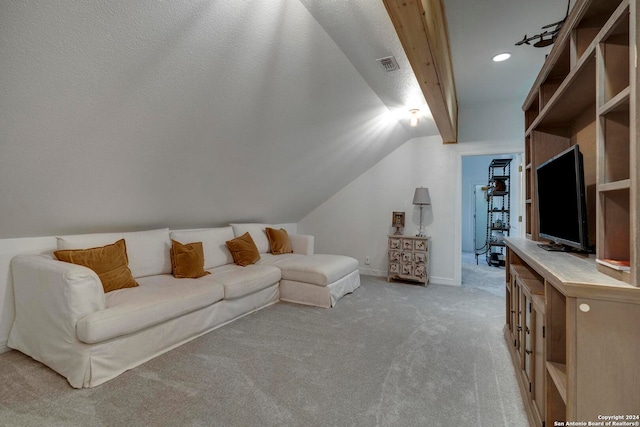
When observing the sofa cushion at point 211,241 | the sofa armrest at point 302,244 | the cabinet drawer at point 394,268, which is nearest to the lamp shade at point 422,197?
the cabinet drawer at point 394,268

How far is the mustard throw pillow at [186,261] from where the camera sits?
3.04m

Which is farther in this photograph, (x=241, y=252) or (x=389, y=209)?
(x=389, y=209)

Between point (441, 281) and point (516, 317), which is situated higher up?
point (516, 317)

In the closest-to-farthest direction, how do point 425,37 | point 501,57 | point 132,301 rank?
point 425,37 → point 132,301 → point 501,57

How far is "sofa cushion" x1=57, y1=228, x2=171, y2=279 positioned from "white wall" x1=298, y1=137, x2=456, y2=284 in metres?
2.92

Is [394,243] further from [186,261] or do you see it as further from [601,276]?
[601,276]

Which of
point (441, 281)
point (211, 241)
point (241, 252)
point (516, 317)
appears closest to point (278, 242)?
point (241, 252)

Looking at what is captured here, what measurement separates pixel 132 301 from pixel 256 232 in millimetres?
2263

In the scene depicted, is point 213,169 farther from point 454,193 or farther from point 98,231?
Answer: point 454,193

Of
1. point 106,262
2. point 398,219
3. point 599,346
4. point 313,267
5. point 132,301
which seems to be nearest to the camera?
point 599,346

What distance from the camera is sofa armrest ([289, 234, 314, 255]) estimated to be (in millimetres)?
4570

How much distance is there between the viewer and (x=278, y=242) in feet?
14.5

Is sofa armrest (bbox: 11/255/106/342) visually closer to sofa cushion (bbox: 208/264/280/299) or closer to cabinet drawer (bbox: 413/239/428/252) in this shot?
sofa cushion (bbox: 208/264/280/299)

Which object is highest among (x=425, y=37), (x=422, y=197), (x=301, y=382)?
(x=425, y=37)
